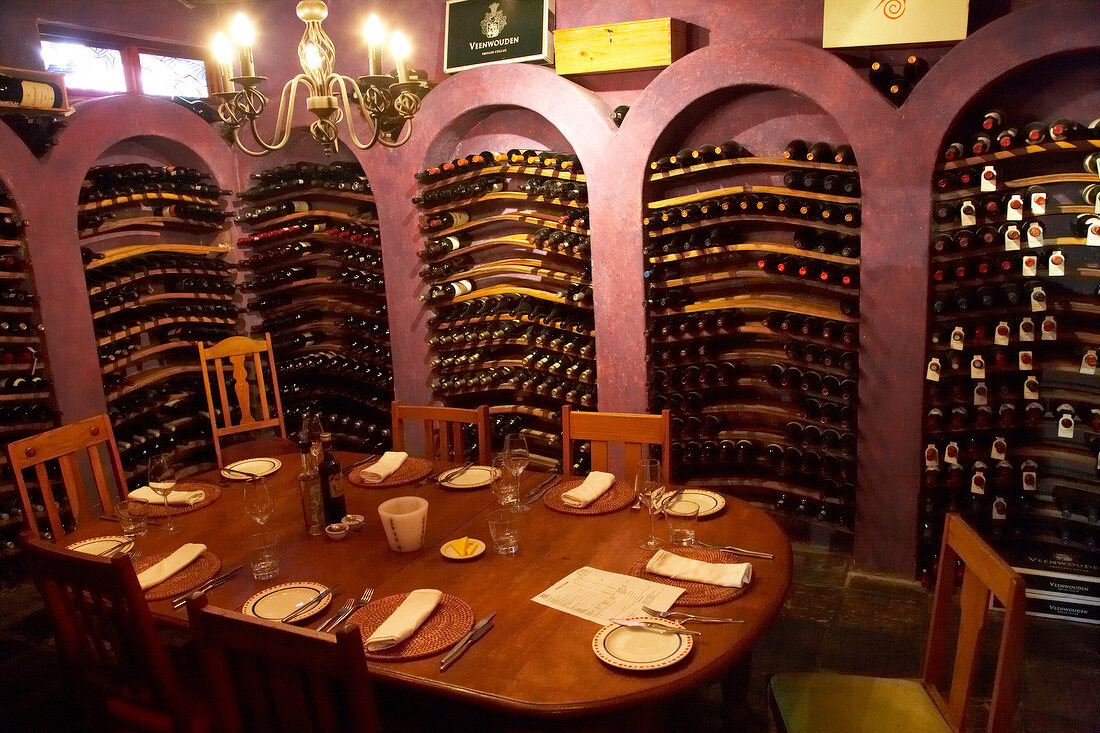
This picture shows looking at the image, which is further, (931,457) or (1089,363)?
(931,457)

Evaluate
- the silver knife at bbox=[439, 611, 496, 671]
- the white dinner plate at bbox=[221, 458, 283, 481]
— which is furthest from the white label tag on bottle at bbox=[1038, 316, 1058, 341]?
the white dinner plate at bbox=[221, 458, 283, 481]

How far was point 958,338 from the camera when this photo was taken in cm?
371

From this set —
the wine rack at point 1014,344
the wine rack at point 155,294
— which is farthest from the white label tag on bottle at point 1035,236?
the wine rack at point 155,294

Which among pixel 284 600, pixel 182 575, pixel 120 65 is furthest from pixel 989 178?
pixel 120 65

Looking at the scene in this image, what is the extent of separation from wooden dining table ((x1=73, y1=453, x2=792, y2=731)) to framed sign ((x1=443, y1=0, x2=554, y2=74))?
9.34 ft

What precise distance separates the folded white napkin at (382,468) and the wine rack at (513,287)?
1699mm

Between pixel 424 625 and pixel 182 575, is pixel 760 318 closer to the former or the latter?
pixel 424 625

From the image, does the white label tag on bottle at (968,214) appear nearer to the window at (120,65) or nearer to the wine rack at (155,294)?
the window at (120,65)

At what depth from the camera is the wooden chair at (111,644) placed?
1949 millimetres

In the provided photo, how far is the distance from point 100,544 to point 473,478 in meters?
1.35

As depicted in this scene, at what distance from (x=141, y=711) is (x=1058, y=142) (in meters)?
4.13

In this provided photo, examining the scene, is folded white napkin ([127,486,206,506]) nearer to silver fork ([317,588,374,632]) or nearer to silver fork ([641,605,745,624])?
silver fork ([317,588,374,632])

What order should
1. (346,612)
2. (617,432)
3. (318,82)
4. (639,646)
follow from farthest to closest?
1. (617,432)
2. (318,82)
3. (346,612)
4. (639,646)

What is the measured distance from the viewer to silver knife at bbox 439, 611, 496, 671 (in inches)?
71.7
